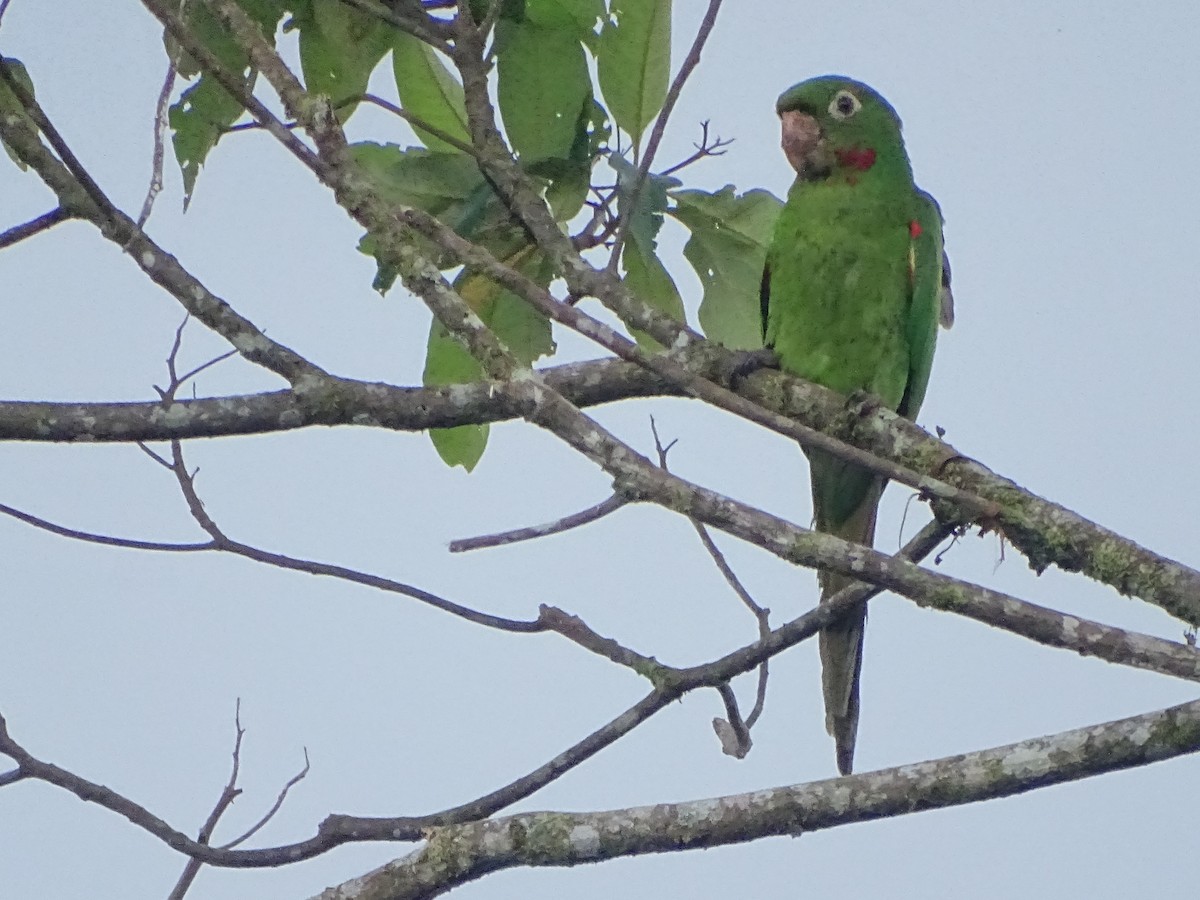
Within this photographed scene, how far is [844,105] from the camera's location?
3.61m

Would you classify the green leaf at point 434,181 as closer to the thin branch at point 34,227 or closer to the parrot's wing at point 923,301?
the thin branch at point 34,227

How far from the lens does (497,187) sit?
2.42 m

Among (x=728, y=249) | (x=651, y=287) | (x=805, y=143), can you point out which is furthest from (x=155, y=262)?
(x=805, y=143)

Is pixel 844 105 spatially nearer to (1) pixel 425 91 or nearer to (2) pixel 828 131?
(2) pixel 828 131

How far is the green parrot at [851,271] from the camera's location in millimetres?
3385

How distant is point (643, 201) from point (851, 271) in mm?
1059

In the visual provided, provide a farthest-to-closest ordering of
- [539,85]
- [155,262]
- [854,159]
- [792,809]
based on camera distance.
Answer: [854,159] < [539,85] < [155,262] < [792,809]

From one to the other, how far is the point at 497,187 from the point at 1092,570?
50.6 inches

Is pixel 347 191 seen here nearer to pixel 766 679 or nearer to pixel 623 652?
pixel 623 652

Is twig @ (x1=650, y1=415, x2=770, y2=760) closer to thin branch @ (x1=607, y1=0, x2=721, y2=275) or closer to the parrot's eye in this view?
thin branch @ (x1=607, y1=0, x2=721, y2=275)

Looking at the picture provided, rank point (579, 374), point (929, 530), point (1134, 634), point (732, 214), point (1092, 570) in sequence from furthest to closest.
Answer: point (732, 214), point (579, 374), point (929, 530), point (1092, 570), point (1134, 634)

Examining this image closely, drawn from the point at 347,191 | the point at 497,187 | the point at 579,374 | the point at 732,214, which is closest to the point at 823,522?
the point at 732,214

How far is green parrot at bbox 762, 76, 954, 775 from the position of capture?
3.38 m

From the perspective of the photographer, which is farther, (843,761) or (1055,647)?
(843,761)
